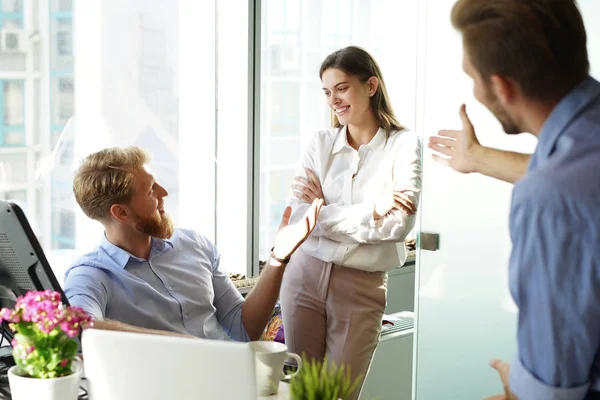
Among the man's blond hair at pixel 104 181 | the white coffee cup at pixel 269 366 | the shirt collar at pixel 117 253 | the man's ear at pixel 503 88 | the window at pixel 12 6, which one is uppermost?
the window at pixel 12 6

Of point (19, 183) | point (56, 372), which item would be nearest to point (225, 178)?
point (19, 183)

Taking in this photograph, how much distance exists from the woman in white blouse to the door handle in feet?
0.67

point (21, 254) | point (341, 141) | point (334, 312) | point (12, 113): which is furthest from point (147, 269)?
point (12, 113)

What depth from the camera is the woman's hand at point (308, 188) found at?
2.98 metres

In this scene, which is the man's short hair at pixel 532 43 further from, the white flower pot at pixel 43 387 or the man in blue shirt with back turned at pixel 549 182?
the white flower pot at pixel 43 387

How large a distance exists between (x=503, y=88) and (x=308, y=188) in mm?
1696

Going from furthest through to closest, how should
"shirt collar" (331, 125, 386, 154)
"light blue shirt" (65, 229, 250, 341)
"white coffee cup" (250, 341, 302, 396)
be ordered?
"shirt collar" (331, 125, 386, 154)
"light blue shirt" (65, 229, 250, 341)
"white coffee cup" (250, 341, 302, 396)

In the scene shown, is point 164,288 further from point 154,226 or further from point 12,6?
point 12,6

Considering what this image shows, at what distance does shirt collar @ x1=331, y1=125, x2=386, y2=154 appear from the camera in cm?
297

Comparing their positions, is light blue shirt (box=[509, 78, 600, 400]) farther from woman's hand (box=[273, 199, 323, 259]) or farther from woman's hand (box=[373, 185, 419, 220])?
woman's hand (box=[373, 185, 419, 220])

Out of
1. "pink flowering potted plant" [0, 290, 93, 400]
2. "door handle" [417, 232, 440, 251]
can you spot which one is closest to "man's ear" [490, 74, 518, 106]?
"pink flowering potted plant" [0, 290, 93, 400]

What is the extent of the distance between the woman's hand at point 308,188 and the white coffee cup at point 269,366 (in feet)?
4.18

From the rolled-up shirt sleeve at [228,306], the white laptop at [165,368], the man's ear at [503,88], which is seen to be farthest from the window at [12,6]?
the man's ear at [503,88]

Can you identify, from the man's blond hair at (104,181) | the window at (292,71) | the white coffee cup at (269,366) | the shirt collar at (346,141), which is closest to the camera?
the white coffee cup at (269,366)
